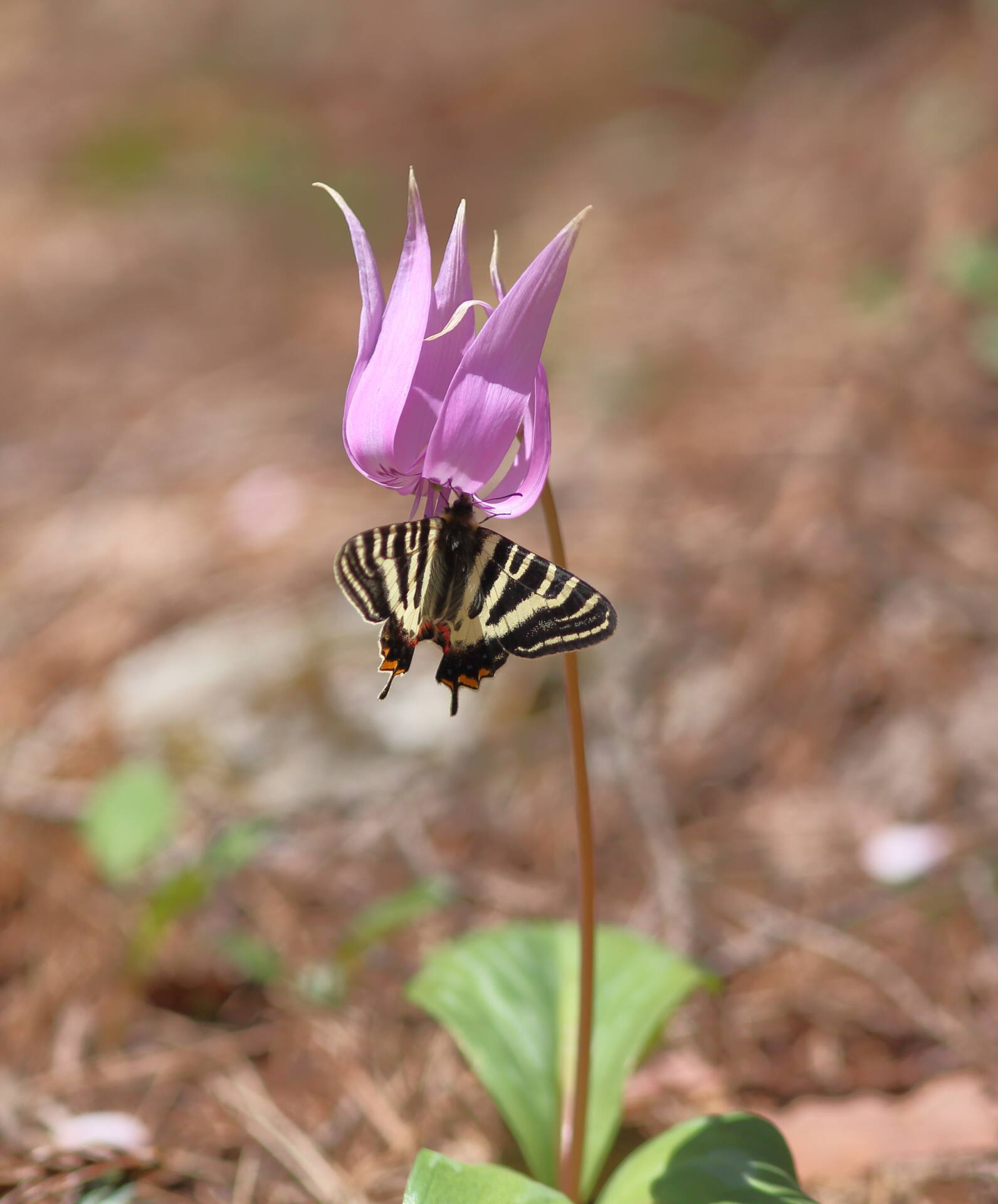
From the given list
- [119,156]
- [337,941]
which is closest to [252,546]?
[337,941]

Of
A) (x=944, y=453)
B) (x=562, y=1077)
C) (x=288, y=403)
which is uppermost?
(x=288, y=403)

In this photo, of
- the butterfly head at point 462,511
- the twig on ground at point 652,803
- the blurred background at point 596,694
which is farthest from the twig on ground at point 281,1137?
the butterfly head at point 462,511

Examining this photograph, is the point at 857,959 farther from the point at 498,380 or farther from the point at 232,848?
the point at 498,380

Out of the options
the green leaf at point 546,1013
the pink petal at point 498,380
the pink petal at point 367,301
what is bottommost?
the green leaf at point 546,1013

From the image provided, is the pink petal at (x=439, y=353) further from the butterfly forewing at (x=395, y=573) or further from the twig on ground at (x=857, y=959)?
the twig on ground at (x=857, y=959)

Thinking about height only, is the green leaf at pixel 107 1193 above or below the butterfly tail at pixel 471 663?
below

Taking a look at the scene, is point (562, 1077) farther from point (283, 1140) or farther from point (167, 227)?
point (167, 227)
